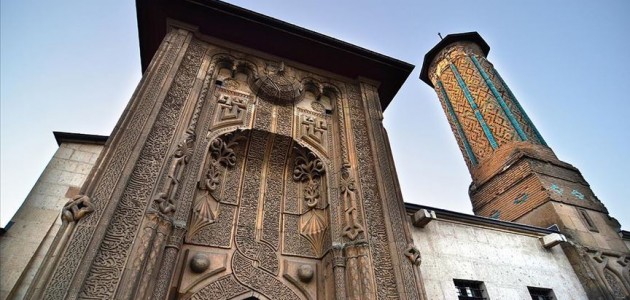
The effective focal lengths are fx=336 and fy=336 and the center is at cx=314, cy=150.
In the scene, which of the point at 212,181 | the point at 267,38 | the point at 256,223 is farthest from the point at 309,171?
the point at 267,38

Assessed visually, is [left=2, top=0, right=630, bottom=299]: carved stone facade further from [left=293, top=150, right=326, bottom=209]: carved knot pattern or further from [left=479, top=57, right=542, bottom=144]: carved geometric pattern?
[left=479, top=57, right=542, bottom=144]: carved geometric pattern

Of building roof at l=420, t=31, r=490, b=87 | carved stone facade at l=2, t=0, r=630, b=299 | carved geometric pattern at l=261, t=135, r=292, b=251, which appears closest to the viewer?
carved stone facade at l=2, t=0, r=630, b=299

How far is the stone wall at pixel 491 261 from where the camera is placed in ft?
18.6

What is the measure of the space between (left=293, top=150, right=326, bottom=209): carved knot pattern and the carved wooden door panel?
17mm

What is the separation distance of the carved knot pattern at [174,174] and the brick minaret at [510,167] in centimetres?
760

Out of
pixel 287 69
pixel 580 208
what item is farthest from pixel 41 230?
pixel 580 208

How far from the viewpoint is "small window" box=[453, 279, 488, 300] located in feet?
18.4

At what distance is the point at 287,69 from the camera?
7.17 metres

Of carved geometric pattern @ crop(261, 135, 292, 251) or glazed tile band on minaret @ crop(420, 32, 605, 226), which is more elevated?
glazed tile band on minaret @ crop(420, 32, 605, 226)

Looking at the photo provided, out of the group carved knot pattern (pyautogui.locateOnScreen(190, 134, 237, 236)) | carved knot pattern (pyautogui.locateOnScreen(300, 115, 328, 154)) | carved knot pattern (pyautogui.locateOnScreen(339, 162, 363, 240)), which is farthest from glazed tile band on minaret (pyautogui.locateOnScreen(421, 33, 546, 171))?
carved knot pattern (pyautogui.locateOnScreen(190, 134, 237, 236))

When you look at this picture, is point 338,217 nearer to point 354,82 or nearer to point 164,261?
point 164,261

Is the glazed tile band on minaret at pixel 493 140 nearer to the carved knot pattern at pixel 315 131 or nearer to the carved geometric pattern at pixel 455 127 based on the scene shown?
the carved geometric pattern at pixel 455 127

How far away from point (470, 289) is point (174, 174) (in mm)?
5114

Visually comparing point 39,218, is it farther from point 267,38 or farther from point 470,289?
point 470,289
